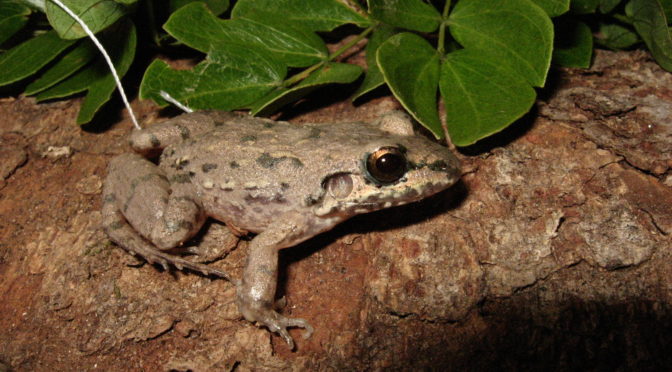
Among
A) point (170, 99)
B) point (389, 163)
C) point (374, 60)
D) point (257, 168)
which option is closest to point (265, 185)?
point (257, 168)

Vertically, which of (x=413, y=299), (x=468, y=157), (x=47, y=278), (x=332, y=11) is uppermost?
(x=332, y=11)

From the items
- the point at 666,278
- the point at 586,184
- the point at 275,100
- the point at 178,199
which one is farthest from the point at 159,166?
the point at 666,278

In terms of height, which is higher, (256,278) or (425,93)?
(425,93)

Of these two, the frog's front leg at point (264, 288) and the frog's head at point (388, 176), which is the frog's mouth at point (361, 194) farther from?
the frog's front leg at point (264, 288)

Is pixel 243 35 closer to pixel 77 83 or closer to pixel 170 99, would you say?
pixel 170 99

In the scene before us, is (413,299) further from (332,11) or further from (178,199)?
(332,11)

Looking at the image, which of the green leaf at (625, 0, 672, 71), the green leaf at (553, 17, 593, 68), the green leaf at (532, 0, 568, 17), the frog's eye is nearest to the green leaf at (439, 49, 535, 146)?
the frog's eye

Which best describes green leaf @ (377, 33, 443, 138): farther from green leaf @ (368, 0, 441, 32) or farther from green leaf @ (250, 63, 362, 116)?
green leaf @ (250, 63, 362, 116)
